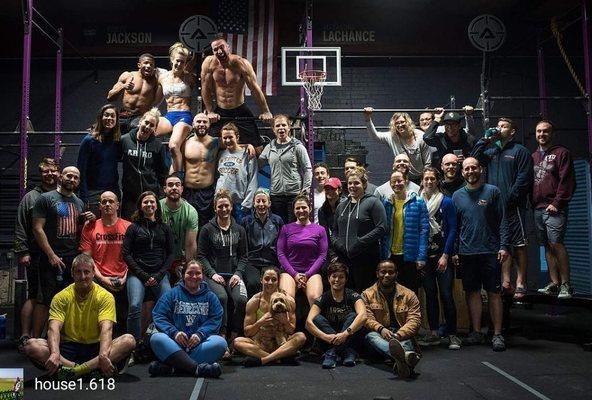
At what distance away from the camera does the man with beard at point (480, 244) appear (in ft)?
16.9

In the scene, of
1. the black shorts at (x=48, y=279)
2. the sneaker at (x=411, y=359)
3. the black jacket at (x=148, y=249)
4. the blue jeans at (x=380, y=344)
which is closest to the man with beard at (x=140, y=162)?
the black jacket at (x=148, y=249)

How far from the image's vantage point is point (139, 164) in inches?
213

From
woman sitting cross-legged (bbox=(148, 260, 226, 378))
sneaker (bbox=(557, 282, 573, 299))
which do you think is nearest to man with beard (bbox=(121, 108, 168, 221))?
woman sitting cross-legged (bbox=(148, 260, 226, 378))

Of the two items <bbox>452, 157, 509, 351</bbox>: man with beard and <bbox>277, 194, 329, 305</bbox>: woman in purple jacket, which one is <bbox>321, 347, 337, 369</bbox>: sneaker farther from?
<bbox>452, 157, 509, 351</bbox>: man with beard

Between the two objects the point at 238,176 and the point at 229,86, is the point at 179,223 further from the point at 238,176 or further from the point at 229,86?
the point at 229,86

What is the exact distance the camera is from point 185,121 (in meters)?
6.32

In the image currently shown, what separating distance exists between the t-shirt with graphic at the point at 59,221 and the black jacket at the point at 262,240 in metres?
1.68

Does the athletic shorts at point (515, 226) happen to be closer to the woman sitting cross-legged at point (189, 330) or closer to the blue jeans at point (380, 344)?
the blue jeans at point (380, 344)

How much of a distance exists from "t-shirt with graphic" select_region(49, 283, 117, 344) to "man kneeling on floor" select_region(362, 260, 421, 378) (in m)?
2.26

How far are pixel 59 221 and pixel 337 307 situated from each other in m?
2.83

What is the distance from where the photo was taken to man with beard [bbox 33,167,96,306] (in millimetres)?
5098

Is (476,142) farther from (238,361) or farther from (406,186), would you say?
(238,361)

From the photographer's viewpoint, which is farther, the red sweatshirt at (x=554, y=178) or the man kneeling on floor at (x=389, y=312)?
the red sweatshirt at (x=554, y=178)

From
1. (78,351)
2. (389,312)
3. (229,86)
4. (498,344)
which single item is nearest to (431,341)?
(498,344)
